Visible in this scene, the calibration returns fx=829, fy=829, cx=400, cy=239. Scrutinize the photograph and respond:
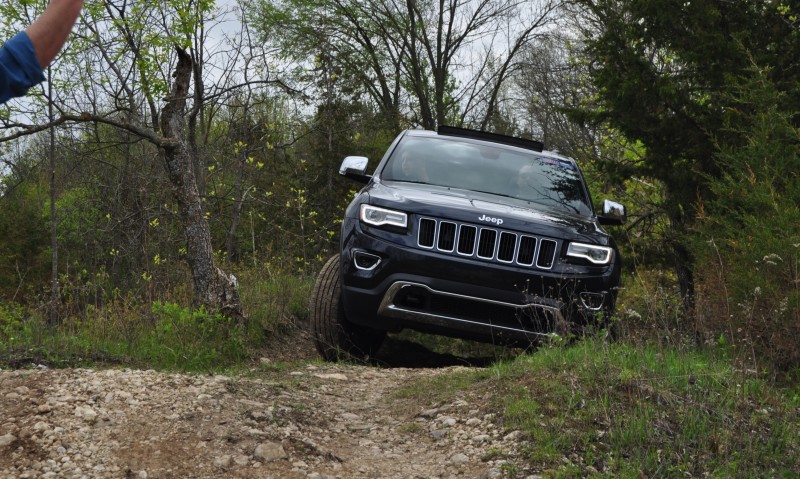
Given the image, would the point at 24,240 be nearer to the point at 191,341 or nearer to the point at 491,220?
the point at 191,341

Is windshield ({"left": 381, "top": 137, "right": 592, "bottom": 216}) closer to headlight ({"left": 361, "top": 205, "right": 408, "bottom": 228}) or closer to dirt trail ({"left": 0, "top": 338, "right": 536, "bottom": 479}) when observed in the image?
headlight ({"left": 361, "top": 205, "right": 408, "bottom": 228})

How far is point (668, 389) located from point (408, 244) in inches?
86.4

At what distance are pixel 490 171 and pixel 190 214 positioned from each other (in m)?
3.22

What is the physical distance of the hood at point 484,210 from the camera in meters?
6.02

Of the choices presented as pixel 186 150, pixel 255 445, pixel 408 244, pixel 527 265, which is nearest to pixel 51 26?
pixel 255 445

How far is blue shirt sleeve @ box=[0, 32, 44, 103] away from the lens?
2061mm

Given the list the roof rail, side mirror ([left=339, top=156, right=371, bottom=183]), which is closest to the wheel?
side mirror ([left=339, top=156, right=371, bottom=183])

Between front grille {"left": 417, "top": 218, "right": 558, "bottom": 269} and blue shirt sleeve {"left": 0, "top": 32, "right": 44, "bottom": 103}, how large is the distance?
13.1 feet

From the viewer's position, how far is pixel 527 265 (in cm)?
600

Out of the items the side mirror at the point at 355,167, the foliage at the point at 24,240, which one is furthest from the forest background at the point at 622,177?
the foliage at the point at 24,240

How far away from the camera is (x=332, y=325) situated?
263 inches

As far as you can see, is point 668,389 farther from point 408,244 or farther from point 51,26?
point 51,26

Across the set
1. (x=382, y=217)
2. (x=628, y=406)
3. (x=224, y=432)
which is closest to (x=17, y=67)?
(x=224, y=432)

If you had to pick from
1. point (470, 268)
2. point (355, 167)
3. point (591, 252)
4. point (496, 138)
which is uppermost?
point (496, 138)
